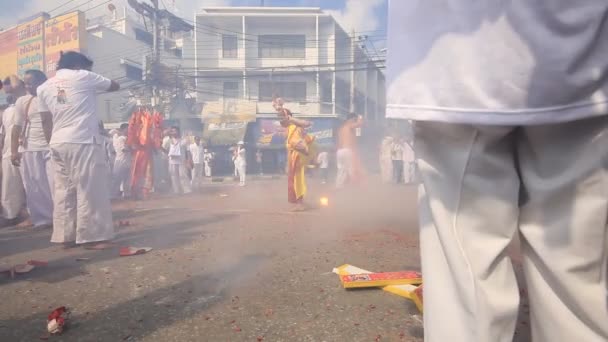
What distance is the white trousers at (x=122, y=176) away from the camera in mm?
9555

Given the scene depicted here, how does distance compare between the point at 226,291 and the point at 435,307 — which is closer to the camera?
the point at 435,307

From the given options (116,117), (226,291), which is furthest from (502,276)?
(116,117)

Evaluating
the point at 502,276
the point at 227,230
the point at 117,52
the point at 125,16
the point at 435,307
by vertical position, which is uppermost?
the point at 125,16

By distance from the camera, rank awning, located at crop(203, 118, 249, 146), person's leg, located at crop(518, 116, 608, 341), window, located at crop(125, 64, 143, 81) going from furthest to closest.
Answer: window, located at crop(125, 64, 143, 81), awning, located at crop(203, 118, 249, 146), person's leg, located at crop(518, 116, 608, 341)

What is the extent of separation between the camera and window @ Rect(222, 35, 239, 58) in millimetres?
22828

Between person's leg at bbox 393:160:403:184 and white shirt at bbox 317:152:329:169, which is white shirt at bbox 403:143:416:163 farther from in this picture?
white shirt at bbox 317:152:329:169

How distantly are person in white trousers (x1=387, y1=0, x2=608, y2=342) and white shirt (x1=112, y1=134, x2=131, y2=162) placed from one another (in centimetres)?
938

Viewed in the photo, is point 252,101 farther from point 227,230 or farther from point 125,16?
point 227,230

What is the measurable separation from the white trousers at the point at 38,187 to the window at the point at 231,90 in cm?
1945

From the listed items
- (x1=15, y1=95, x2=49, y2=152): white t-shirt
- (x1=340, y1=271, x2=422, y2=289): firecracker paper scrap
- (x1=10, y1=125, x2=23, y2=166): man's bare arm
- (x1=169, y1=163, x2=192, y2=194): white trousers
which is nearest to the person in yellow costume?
(x1=15, y1=95, x2=49, y2=152): white t-shirt

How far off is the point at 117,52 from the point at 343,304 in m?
28.8

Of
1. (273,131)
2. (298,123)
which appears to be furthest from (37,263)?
(273,131)

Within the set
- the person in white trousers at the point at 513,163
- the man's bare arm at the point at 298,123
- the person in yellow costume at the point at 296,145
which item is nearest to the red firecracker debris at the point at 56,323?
the person in white trousers at the point at 513,163

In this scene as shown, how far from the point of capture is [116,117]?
2556 centimetres
